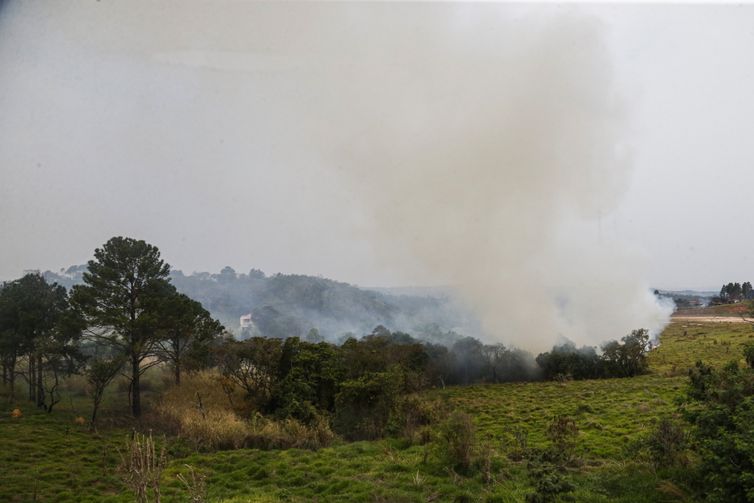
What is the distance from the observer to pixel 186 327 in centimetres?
1678

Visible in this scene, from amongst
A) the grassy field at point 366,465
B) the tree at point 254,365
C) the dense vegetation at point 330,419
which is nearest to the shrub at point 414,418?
the dense vegetation at point 330,419

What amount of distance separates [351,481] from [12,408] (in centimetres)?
1710

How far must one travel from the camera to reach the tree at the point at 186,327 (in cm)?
1645

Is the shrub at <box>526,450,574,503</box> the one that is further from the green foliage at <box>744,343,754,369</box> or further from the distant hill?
the distant hill

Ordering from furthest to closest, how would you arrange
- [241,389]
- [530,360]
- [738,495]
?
[530,360] < [241,389] < [738,495]

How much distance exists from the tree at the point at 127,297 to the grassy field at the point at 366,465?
133 inches

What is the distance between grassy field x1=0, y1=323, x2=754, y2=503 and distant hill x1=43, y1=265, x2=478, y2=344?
70.4 ft

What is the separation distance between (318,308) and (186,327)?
2004 inches

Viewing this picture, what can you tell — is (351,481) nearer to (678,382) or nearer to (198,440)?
(198,440)

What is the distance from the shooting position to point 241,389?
15703mm

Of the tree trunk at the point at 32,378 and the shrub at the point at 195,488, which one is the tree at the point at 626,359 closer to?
the shrub at the point at 195,488

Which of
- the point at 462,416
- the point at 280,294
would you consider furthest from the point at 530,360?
the point at 280,294

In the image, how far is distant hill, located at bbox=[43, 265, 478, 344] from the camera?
4944 cm

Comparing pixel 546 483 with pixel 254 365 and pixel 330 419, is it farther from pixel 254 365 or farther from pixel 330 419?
pixel 254 365
